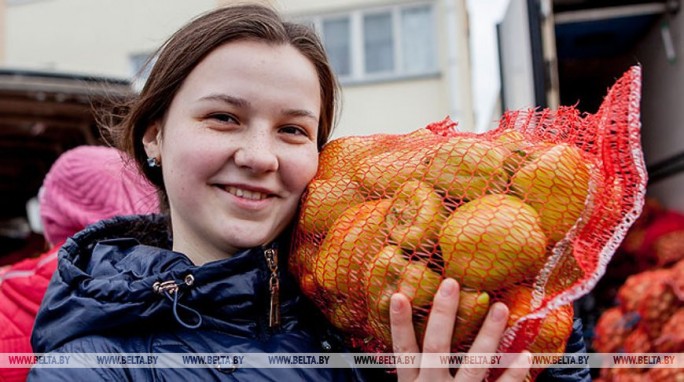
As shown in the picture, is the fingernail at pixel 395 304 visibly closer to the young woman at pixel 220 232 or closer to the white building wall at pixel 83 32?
the young woman at pixel 220 232

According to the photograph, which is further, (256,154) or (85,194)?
(85,194)

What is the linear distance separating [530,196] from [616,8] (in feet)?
12.0

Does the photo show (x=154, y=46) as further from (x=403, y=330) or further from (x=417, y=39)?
(x=403, y=330)

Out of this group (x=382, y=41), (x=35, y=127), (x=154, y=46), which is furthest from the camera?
(x=382, y=41)

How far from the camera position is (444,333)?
3.28 feet

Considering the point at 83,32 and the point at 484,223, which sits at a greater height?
the point at 83,32

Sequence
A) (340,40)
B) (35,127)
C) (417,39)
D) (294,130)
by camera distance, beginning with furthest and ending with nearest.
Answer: (340,40), (417,39), (35,127), (294,130)

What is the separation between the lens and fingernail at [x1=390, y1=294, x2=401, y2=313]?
39.8 inches

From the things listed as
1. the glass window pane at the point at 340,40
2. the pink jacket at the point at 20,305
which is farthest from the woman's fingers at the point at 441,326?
the glass window pane at the point at 340,40

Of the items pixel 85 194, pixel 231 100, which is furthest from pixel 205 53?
pixel 85 194

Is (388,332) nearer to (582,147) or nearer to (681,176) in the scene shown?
(582,147)

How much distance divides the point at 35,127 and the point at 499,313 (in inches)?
216

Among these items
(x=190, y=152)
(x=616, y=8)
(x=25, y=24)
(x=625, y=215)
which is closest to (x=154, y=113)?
(x=190, y=152)

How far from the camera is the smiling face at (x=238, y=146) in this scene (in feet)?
3.95
